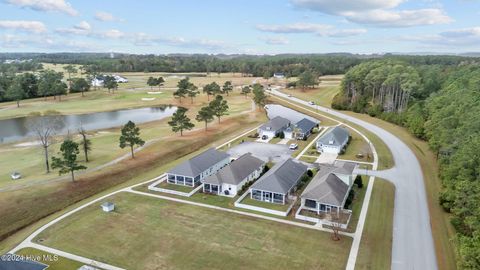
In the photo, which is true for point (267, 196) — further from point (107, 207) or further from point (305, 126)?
point (305, 126)

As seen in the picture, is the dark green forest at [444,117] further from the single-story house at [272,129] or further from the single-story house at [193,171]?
the single-story house at [193,171]

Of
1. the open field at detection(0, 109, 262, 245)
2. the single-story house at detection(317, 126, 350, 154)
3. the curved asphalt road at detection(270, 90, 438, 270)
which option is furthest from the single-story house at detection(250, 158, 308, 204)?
the single-story house at detection(317, 126, 350, 154)

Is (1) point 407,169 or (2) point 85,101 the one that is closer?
(1) point 407,169

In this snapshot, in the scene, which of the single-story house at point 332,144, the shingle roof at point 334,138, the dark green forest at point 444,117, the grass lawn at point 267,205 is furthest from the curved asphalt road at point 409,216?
the grass lawn at point 267,205

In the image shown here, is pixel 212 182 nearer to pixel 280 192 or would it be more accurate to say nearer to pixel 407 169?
pixel 280 192

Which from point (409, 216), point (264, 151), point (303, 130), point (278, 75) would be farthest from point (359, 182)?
point (278, 75)

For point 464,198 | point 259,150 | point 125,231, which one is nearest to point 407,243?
point 464,198
